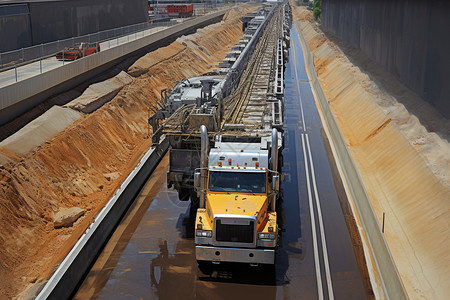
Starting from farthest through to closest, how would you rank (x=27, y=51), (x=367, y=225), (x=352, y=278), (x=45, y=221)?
(x=27, y=51), (x=45, y=221), (x=367, y=225), (x=352, y=278)

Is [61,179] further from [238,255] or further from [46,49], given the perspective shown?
[238,255]

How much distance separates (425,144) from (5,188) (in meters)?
17.1

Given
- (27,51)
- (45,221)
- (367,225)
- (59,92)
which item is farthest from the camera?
(59,92)

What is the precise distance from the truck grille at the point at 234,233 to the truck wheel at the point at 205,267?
1.50 m

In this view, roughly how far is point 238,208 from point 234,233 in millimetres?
714

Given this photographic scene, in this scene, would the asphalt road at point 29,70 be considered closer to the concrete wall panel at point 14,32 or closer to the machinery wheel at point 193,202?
the concrete wall panel at point 14,32

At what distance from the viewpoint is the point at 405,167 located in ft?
75.6

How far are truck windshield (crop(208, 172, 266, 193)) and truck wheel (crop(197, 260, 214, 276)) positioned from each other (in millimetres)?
2232

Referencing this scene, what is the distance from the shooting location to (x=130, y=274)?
1605 centimetres

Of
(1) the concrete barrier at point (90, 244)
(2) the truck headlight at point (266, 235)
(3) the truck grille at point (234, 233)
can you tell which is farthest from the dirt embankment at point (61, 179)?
(2) the truck headlight at point (266, 235)

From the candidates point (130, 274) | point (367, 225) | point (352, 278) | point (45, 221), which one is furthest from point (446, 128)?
point (45, 221)

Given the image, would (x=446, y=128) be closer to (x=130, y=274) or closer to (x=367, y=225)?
(x=367, y=225)

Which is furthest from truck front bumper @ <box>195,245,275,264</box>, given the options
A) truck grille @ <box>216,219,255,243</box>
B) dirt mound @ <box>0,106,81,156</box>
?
dirt mound @ <box>0,106,81,156</box>

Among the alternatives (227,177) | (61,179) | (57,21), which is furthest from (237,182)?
(57,21)
